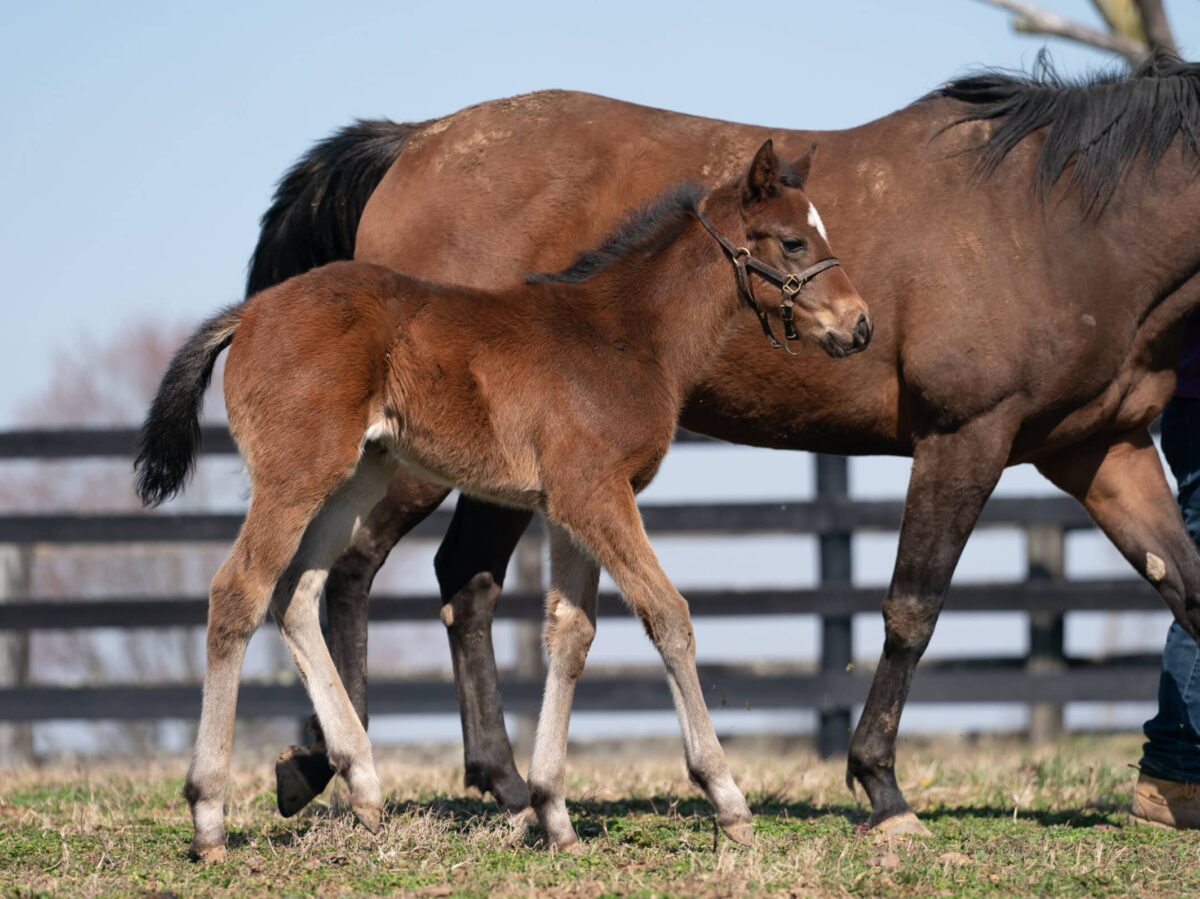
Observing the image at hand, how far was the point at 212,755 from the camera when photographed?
13.1ft

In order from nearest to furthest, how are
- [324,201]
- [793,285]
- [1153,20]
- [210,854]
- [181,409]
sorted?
1. [210,854]
2. [181,409]
3. [793,285]
4. [324,201]
5. [1153,20]

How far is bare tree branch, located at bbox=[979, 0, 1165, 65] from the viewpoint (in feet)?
34.3

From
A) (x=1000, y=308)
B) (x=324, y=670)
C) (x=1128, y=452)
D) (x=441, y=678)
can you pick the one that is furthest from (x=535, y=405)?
(x=441, y=678)

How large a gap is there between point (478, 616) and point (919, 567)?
158 centimetres

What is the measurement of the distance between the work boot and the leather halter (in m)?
2.10

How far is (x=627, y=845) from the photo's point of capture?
4332 millimetres

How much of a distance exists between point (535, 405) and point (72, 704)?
500cm

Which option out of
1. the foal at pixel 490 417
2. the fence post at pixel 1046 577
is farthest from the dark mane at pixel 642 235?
the fence post at pixel 1046 577

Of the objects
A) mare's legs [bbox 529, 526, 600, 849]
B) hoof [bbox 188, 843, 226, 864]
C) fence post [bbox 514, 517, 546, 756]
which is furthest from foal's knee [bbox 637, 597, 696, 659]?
fence post [bbox 514, 517, 546, 756]

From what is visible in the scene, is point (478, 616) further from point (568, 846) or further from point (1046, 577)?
point (1046, 577)

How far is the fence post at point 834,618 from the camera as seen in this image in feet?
27.1

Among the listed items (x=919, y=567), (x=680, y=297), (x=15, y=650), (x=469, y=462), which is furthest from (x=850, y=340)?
(x=15, y=650)

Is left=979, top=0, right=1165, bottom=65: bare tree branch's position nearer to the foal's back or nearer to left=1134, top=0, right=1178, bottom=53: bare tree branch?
left=1134, top=0, right=1178, bottom=53: bare tree branch

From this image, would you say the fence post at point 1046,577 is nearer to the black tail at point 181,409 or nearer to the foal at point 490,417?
the foal at point 490,417
